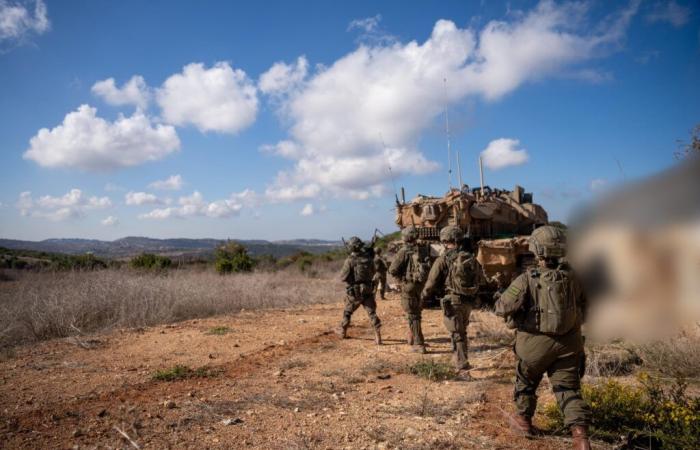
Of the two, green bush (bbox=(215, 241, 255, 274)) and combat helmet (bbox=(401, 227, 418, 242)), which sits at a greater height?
combat helmet (bbox=(401, 227, 418, 242))

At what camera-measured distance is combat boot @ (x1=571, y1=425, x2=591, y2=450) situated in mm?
3191

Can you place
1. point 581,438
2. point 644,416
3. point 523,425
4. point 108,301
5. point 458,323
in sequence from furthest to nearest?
point 108,301 → point 458,323 → point 523,425 → point 644,416 → point 581,438

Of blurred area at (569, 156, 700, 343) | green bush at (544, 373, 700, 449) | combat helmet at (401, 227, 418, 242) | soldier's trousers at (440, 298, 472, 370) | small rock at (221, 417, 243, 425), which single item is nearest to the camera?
blurred area at (569, 156, 700, 343)

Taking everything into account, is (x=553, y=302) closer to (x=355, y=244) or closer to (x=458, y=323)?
(x=458, y=323)

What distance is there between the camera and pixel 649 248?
1.66 m

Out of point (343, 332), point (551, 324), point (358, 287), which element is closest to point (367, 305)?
point (358, 287)

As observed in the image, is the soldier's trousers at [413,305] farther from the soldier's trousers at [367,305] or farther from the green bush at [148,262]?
the green bush at [148,262]

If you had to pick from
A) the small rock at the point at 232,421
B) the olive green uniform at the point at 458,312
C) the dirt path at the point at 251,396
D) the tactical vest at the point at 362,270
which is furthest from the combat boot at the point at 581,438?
the tactical vest at the point at 362,270

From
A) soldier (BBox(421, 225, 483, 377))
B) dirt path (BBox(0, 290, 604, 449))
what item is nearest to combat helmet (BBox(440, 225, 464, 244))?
soldier (BBox(421, 225, 483, 377))

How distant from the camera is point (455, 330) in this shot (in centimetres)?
577

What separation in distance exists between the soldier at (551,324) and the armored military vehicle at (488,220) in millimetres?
5663

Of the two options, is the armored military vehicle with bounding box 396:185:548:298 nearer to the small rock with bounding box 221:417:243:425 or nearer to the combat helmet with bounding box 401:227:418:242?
the combat helmet with bounding box 401:227:418:242

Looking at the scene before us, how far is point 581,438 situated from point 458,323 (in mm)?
2580

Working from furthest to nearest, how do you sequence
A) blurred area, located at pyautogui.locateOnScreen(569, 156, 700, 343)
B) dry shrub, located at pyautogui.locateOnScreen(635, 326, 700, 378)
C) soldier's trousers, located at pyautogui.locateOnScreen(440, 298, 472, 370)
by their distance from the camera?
soldier's trousers, located at pyautogui.locateOnScreen(440, 298, 472, 370)
dry shrub, located at pyautogui.locateOnScreen(635, 326, 700, 378)
blurred area, located at pyautogui.locateOnScreen(569, 156, 700, 343)
